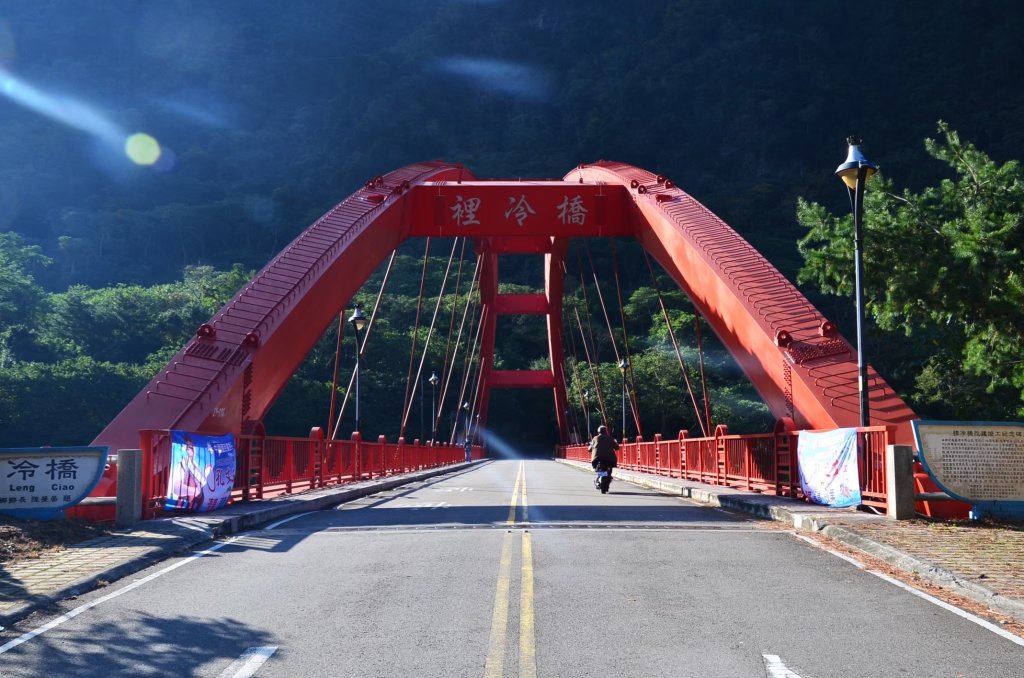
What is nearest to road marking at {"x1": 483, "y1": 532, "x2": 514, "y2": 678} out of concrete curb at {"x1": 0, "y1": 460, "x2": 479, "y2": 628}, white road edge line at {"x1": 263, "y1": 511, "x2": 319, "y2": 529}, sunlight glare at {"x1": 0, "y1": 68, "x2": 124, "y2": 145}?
concrete curb at {"x1": 0, "y1": 460, "x2": 479, "y2": 628}

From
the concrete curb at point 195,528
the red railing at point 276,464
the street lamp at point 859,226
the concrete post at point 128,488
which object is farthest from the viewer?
the street lamp at point 859,226

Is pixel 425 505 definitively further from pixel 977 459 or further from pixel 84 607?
pixel 84 607

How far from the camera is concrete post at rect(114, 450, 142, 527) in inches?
451

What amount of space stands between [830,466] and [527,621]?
8.56 m

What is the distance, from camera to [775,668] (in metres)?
5.04

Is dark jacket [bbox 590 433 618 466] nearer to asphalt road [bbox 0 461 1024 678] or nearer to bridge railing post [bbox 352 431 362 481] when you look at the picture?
bridge railing post [bbox 352 431 362 481]

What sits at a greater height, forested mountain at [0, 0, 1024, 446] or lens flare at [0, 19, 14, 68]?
lens flare at [0, 19, 14, 68]

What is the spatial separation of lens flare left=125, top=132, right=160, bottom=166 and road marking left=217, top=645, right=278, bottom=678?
115132mm

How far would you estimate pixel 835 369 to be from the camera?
15711 millimetres

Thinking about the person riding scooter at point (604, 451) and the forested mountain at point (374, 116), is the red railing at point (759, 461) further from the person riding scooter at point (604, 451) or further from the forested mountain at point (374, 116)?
the forested mountain at point (374, 116)

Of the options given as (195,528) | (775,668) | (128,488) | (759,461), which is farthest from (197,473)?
(775,668)

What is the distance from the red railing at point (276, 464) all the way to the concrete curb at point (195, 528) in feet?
1.03

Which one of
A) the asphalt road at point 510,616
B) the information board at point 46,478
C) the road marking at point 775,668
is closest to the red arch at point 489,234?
the information board at point 46,478

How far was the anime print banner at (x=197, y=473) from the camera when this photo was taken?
42.1 feet
